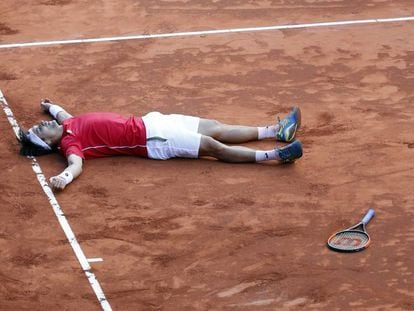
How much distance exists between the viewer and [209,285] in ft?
30.7

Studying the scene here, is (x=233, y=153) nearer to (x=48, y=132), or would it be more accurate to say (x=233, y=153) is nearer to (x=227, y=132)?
(x=227, y=132)

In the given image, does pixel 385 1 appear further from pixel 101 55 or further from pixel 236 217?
pixel 236 217

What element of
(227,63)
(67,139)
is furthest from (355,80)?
(67,139)

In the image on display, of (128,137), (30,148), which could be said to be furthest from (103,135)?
(30,148)

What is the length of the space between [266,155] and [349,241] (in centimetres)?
180

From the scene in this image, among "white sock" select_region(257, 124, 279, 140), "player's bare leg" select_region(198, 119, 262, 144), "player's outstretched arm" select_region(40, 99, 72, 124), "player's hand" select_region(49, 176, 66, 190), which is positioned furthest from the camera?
"player's outstretched arm" select_region(40, 99, 72, 124)

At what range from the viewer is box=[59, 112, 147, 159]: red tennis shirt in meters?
11.4

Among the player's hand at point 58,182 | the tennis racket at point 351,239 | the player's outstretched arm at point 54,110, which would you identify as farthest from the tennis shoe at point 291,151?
the player's outstretched arm at point 54,110

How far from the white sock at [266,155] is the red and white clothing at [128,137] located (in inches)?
26.3

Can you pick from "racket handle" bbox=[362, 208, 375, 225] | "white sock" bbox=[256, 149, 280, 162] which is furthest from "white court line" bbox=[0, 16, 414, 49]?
"racket handle" bbox=[362, 208, 375, 225]

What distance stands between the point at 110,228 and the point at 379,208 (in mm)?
2695

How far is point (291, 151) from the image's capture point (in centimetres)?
1113

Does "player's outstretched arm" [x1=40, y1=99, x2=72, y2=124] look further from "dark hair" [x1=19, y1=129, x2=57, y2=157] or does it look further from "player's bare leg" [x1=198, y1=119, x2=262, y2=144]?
"player's bare leg" [x1=198, y1=119, x2=262, y2=144]

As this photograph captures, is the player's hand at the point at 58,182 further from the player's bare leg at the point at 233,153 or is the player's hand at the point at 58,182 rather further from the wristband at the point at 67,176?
the player's bare leg at the point at 233,153
